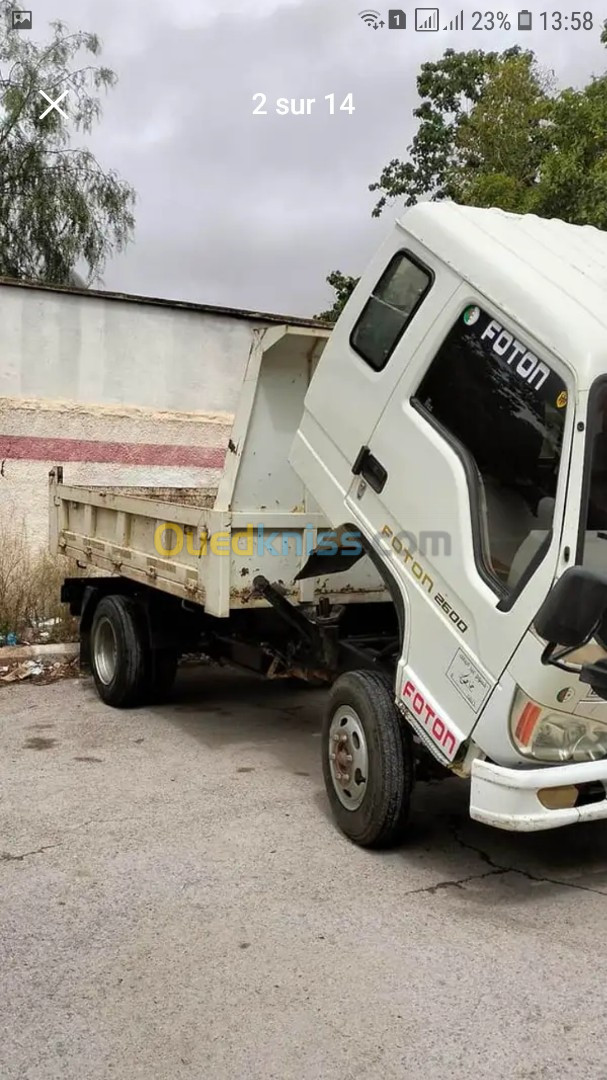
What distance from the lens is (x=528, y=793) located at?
11.3ft

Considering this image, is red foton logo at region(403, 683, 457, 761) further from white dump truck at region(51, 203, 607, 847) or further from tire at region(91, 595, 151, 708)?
tire at region(91, 595, 151, 708)

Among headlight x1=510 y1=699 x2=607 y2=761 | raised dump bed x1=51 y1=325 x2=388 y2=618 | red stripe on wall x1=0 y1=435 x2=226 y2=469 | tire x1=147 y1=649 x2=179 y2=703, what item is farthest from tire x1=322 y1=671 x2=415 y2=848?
red stripe on wall x1=0 y1=435 x2=226 y2=469

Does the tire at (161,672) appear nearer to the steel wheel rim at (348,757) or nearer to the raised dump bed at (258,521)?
the raised dump bed at (258,521)

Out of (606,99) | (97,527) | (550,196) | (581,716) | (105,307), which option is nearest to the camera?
(581,716)

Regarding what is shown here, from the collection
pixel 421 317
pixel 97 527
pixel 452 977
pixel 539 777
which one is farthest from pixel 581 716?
pixel 97 527

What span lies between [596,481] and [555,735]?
99 cm

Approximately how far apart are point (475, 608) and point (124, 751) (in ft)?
10.0

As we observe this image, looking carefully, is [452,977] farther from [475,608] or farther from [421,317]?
[421,317]

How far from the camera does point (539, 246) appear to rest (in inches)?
155

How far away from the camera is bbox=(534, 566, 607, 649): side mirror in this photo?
2.47 m

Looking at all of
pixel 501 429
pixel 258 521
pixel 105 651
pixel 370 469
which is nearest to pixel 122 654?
pixel 105 651

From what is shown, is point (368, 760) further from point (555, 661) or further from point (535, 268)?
point (535, 268)

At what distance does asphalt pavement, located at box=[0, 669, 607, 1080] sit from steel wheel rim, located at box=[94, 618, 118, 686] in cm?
132

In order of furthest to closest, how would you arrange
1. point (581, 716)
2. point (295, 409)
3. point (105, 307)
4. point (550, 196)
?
point (550, 196)
point (105, 307)
point (295, 409)
point (581, 716)
